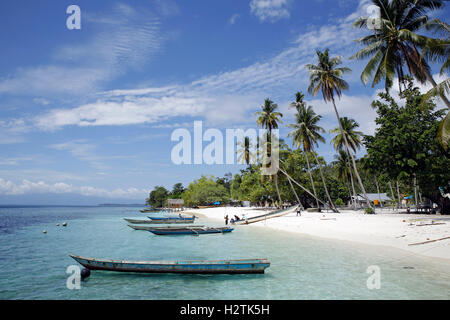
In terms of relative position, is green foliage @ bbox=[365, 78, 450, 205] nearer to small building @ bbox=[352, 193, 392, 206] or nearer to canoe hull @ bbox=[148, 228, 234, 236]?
canoe hull @ bbox=[148, 228, 234, 236]

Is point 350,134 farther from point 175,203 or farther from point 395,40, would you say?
point 175,203

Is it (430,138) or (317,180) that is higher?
(430,138)

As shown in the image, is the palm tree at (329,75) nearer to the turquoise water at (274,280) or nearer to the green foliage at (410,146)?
the green foliage at (410,146)

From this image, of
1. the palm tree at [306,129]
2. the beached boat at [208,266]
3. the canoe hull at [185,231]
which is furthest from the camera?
the palm tree at [306,129]

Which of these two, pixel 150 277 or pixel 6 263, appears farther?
pixel 6 263

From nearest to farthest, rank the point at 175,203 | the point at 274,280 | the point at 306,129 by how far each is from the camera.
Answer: the point at 274,280, the point at 306,129, the point at 175,203

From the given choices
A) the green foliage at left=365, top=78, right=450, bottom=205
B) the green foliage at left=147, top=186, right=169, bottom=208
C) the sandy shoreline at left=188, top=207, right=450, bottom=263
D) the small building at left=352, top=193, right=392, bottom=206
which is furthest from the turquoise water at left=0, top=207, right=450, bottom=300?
the green foliage at left=147, top=186, right=169, bottom=208

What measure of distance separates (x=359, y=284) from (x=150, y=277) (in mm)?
8312

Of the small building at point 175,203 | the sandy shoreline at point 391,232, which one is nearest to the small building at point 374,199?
the sandy shoreline at point 391,232

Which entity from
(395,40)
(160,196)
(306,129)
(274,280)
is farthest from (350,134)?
(160,196)
